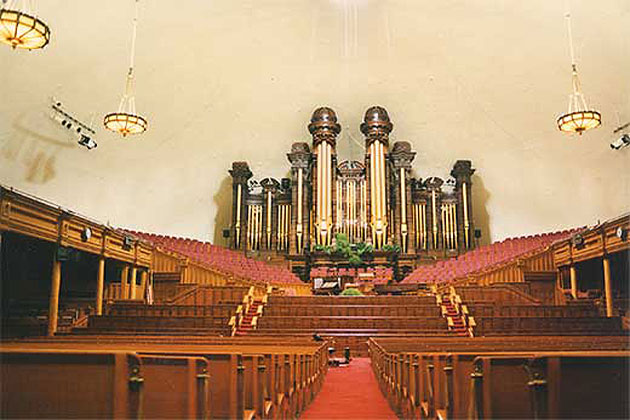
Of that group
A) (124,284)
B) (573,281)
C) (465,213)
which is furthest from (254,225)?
(573,281)

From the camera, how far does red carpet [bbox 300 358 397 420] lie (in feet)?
11.7

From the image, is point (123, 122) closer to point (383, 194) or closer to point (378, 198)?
point (378, 198)

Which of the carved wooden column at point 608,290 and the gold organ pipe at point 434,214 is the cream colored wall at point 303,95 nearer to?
the gold organ pipe at point 434,214

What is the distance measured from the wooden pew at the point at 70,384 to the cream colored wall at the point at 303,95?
1041 cm

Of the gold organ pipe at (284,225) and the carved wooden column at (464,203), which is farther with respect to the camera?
the gold organ pipe at (284,225)

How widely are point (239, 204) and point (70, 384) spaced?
40.3 feet

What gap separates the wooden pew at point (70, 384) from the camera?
1969 millimetres

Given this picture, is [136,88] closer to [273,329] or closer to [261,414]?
[273,329]

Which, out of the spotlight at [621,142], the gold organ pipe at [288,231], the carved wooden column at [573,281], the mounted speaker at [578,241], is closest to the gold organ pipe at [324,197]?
the gold organ pipe at [288,231]

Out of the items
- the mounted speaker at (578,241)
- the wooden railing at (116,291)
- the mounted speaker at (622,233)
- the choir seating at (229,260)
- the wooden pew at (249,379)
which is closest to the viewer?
the wooden pew at (249,379)

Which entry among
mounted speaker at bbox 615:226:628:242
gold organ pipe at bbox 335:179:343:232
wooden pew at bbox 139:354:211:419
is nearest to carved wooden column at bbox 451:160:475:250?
gold organ pipe at bbox 335:179:343:232

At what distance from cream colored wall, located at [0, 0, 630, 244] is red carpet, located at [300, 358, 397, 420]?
30.3ft

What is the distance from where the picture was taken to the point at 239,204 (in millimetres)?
14227

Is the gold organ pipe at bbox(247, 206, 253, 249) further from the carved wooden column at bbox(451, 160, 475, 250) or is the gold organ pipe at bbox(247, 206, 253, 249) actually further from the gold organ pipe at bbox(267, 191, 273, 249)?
the carved wooden column at bbox(451, 160, 475, 250)
